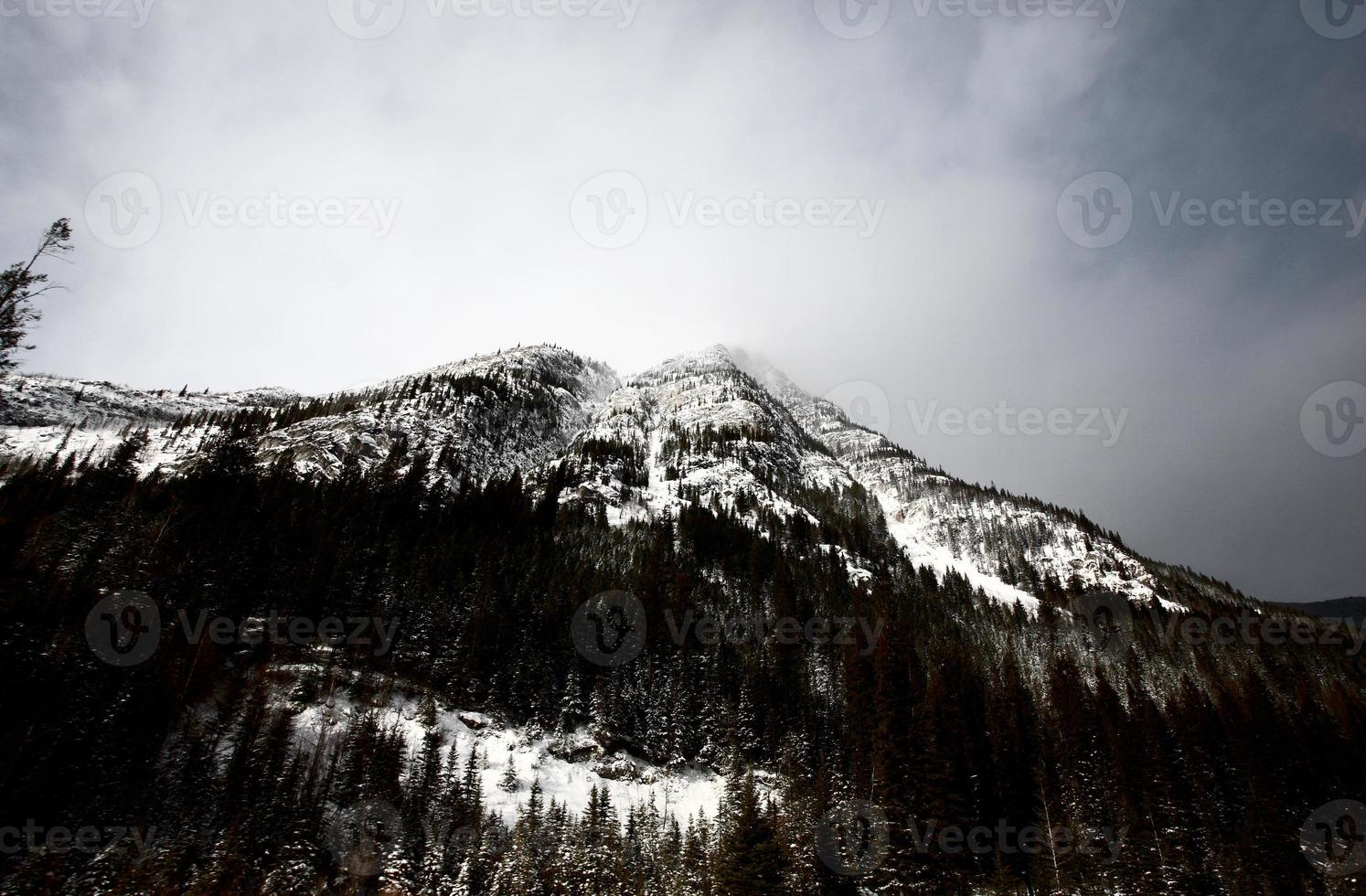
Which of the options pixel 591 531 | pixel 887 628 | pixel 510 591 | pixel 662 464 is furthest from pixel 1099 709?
pixel 662 464

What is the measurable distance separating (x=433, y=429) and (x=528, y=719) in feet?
329

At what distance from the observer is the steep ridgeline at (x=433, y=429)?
117 metres

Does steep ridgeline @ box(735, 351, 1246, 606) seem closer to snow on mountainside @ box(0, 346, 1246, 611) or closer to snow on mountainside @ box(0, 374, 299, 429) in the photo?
snow on mountainside @ box(0, 346, 1246, 611)

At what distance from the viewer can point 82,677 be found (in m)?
39.5

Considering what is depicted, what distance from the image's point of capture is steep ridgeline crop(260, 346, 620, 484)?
11675 cm

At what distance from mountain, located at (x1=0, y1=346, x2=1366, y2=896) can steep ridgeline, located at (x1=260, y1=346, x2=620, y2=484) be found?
7.42m

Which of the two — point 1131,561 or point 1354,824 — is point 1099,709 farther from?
point 1131,561

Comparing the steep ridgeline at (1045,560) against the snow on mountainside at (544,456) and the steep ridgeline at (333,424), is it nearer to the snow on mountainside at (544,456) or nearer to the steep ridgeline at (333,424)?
the snow on mountainside at (544,456)

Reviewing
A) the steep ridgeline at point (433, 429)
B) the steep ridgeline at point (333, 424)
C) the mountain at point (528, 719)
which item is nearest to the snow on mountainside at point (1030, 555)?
the mountain at point (528, 719)

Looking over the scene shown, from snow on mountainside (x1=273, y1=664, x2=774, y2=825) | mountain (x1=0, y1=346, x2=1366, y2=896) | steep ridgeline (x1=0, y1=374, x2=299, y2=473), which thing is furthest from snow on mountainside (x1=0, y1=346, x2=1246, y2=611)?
snow on mountainside (x1=273, y1=664, x2=774, y2=825)

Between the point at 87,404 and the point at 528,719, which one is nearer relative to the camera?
the point at 528,719

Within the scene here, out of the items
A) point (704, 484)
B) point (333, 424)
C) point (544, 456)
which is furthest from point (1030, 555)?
point (333, 424)

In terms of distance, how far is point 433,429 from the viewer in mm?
144500

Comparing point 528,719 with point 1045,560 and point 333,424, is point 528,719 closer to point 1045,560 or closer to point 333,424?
point 333,424
